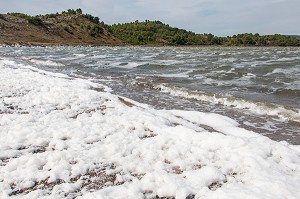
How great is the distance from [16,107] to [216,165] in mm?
6178

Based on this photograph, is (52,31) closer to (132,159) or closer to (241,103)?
(241,103)

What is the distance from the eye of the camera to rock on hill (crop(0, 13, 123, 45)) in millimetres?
98125

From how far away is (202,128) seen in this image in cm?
786

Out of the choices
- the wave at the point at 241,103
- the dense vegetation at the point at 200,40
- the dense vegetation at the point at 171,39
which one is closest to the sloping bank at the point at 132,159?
the wave at the point at 241,103

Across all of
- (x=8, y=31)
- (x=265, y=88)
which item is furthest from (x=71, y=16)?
(x=265, y=88)

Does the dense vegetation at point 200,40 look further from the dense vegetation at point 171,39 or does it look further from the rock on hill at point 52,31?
the rock on hill at point 52,31

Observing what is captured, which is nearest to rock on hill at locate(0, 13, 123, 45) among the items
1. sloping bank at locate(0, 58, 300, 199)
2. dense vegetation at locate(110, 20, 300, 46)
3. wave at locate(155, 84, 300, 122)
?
dense vegetation at locate(110, 20, 300, 46)

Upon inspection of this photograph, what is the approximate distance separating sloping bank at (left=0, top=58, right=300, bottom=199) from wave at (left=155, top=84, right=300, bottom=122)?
2094 millimetres

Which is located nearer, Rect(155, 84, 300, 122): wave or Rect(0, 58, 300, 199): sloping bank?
Rect(0, 58, 300, 199): sloping bank

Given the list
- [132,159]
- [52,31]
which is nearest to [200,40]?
[52,31]

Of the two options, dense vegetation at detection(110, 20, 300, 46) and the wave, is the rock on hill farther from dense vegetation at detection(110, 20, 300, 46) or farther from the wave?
the wave

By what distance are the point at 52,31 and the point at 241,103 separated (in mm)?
116801

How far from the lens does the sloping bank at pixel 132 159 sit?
14.6ft

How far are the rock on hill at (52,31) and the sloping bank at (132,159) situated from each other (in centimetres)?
8742
